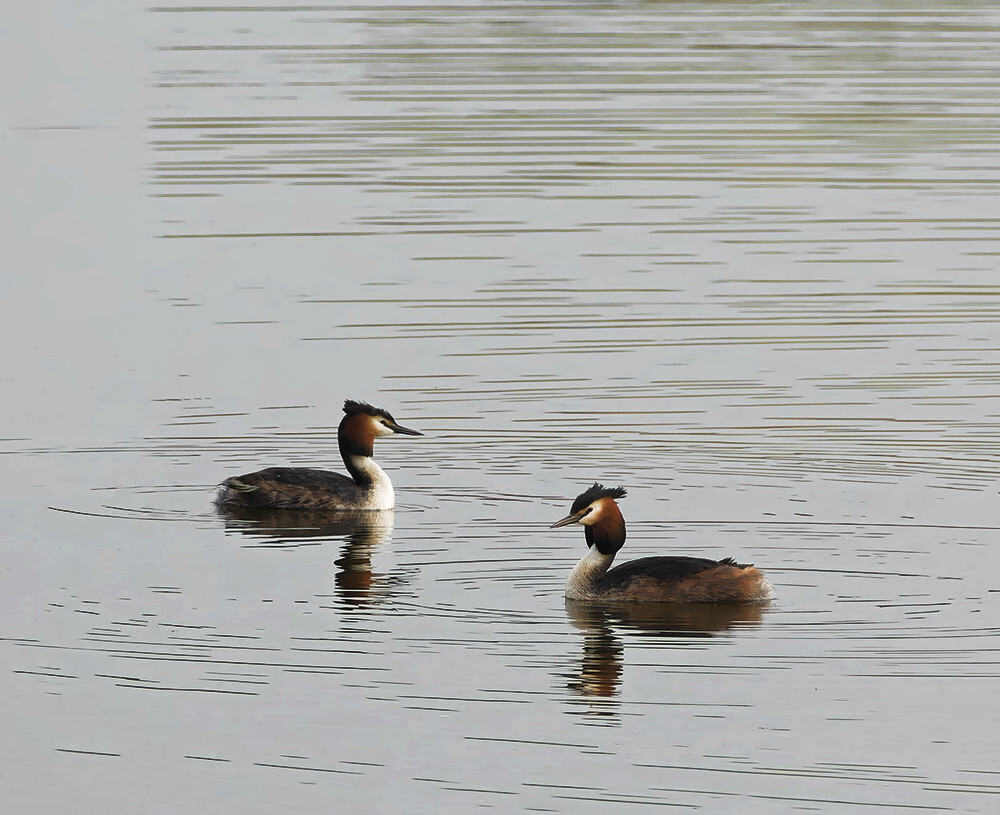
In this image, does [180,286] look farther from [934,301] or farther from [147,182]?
[934,301]

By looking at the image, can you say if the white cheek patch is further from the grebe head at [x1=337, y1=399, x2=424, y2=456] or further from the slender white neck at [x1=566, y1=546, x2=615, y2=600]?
the grebe head at [x1=337, y1=399, x2=424, y2=456]

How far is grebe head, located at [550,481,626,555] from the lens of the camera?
1239cm

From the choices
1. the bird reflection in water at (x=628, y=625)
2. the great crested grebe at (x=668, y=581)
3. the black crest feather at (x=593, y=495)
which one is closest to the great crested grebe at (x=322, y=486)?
the black crest feather at (x=593, y=495)

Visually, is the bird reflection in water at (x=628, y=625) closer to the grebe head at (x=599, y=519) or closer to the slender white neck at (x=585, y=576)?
the slender white neck at (x=585, y=576)

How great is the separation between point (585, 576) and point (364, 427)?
3513mm

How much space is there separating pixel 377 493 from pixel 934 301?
21.3 feet

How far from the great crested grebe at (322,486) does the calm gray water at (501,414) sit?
295mm

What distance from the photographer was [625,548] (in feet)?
43.1

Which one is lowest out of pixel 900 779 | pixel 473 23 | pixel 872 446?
pixel 900 779

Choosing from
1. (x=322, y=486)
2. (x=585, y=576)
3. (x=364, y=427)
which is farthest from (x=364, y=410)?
(x=585, y=576)

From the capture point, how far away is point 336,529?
1438 centimetres

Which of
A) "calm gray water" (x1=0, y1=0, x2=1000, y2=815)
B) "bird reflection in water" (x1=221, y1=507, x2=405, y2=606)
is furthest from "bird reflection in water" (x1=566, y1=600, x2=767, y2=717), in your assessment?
"bird reflection in water" (x1=221, y1=507, x2=405, y2=606)

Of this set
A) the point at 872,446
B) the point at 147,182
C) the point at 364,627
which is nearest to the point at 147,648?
the point at 364,627

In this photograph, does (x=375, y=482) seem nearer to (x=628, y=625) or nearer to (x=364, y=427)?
(x=364, y=427)
